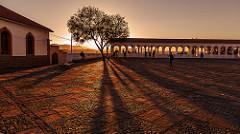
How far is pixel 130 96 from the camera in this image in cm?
710

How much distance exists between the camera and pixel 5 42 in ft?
56.7

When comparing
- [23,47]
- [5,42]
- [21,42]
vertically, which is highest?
[21,42]

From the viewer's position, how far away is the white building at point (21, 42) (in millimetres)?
16969

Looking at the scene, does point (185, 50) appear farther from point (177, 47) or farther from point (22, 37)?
point (22, 37)

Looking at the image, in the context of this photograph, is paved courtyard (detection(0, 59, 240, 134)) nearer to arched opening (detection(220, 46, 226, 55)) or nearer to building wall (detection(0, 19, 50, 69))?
building wall (detection(0, 19, 50, 69))

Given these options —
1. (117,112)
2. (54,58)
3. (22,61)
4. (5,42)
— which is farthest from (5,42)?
(117,112)

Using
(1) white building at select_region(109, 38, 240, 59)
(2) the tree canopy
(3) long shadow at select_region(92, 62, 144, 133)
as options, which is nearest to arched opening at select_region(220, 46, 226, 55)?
(1) white building at select_region(109, 38, 240, 59)

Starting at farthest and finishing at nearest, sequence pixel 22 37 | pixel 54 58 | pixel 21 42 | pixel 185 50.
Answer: pixel 185 50 < pixel 54 58 < pixel 22 37 < pixel 21 42

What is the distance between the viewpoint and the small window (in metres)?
16.9

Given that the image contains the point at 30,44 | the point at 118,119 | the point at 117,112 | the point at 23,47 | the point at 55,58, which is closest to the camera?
the point at 118,119

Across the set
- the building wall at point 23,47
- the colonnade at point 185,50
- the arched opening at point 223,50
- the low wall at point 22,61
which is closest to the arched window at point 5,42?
the building wall at point 23,47

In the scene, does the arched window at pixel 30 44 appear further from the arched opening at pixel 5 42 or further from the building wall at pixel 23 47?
the arched opening at pixel 5 42

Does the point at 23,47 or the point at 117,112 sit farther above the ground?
the point at 23,47

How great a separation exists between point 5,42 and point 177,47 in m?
38.2
